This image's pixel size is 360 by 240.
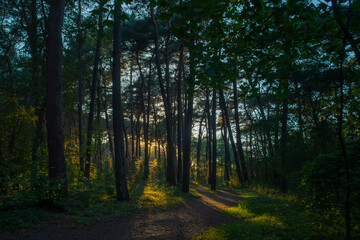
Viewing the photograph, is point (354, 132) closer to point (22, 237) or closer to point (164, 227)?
point (164, 227)

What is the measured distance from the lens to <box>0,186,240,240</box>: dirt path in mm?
4602

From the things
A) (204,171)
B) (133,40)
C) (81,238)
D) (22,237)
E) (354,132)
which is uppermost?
(133,40)

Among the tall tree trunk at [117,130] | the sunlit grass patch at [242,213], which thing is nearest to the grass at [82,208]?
the tall tree trunk at [117,130]

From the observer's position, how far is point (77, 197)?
7215 millimetres

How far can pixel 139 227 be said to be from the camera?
5777mm

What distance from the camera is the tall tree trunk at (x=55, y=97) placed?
635 cm

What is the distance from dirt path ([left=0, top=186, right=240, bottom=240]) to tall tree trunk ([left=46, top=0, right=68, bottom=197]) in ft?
5.86

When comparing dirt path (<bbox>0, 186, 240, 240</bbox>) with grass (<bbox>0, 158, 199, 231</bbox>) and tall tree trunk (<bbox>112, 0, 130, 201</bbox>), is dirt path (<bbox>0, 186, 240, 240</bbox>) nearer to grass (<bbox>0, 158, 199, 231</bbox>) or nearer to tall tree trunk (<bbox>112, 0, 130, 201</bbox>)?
grass (<bbox>0, 158, 199, 231</bbox>)

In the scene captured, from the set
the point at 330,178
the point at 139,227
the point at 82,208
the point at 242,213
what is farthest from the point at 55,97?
the point at 242,213

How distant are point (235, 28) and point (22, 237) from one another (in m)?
5.89

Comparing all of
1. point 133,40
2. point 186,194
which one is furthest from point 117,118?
point 133,40

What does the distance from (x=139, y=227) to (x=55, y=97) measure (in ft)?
15.4

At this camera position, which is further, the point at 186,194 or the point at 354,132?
the point at 186,194

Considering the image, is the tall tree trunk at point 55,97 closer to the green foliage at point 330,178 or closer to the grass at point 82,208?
the grass at point 82,208
